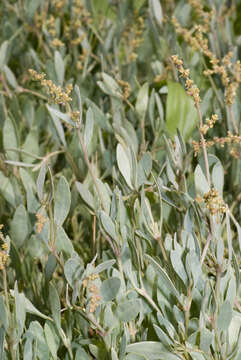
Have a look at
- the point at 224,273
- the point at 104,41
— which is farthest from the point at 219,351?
the point at 104,41

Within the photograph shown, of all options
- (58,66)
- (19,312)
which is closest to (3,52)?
(58,66)

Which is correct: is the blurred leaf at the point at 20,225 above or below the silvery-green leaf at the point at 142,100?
below

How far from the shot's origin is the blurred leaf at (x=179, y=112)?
71 cm

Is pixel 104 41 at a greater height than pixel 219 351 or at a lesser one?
greater

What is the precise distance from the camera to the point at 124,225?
516mm

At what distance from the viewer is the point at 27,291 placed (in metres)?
0.58

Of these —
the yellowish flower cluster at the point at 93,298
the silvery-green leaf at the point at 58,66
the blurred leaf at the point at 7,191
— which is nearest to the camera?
the yellowish flower cluster at the point at 93,298

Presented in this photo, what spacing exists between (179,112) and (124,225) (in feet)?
0.80

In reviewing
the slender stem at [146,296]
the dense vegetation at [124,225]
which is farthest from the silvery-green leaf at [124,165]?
the slender stem at [146,296]

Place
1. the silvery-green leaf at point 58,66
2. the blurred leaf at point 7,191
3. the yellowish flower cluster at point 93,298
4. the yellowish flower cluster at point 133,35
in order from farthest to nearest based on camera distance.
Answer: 1. the yellowish flower cluster at point 133,35
2. the silvery-green leaf at point 58,66
3. the blurred leaf at point 7,191
4. the yellowish flower cluster at point 93,298

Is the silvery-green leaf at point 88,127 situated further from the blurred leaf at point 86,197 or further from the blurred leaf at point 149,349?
the blurred leaf at point 149,349

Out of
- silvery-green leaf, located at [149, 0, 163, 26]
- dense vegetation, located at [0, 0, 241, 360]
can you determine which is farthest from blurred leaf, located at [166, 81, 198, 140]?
silvery-green leaf, located at [149, 0, 163, 26]

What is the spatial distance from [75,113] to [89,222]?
19 cm

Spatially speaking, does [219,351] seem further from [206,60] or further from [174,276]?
[206,60]
